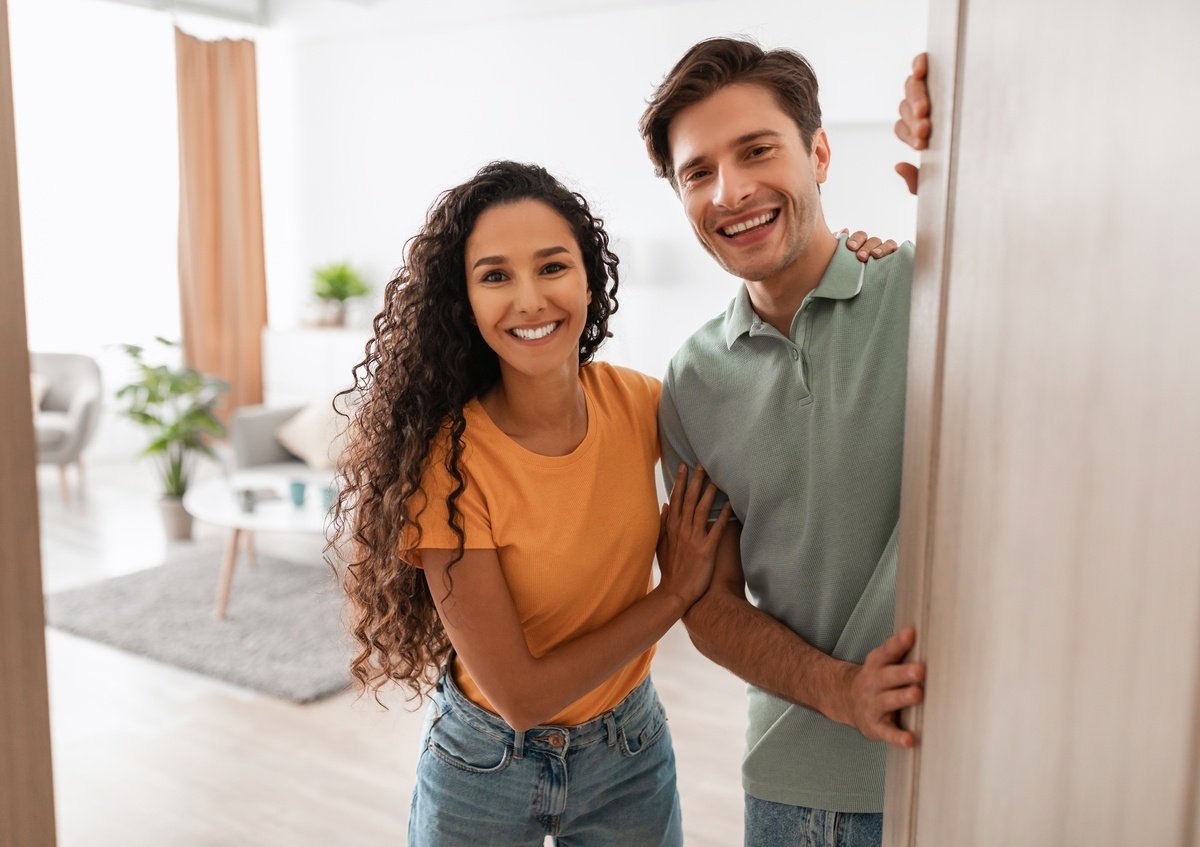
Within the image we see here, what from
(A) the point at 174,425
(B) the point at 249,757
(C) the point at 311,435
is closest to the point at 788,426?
(B) the point at 249,757

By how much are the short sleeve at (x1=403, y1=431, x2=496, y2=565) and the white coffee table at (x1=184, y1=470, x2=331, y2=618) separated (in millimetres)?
3060

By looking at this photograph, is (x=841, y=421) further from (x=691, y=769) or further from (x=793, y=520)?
(x=691, y=769)

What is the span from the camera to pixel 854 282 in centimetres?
138

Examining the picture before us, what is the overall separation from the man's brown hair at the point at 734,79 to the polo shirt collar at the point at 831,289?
6.8 inches

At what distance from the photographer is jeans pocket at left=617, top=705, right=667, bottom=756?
1520 mm

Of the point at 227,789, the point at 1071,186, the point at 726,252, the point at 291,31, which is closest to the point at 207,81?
the point at 291,31

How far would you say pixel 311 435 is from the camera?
5.61 metres

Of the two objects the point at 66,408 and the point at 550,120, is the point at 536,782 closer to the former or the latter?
the point at 550,120

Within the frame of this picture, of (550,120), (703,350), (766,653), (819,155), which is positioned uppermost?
(550,120)

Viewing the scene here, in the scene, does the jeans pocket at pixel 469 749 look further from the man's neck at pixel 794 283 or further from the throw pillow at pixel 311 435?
the throw pillow at pixel 311 435

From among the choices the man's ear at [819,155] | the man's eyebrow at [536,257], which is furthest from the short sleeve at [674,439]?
the man's ear at [819,155]

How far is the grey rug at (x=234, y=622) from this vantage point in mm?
3977

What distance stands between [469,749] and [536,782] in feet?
0.33

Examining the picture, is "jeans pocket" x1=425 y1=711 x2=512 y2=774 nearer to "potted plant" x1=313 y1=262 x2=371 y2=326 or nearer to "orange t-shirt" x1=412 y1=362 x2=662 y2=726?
"orange t-shirt" x1=412 y1=362 x2=662 y2=726
